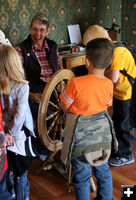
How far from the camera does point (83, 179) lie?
1.58m

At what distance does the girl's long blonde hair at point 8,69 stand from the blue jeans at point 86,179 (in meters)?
0.59

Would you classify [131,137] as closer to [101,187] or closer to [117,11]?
A: [101,187]

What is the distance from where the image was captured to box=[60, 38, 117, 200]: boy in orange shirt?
4.62ft

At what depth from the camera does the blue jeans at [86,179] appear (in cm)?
156

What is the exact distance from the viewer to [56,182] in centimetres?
212

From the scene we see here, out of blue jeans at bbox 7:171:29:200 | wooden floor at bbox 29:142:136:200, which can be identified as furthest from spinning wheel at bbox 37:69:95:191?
blue jeans at bbox 7:171:29:200

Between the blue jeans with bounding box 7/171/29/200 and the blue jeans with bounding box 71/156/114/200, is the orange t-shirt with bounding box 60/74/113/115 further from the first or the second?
the blue jeans with bounding box 7/171/29/200

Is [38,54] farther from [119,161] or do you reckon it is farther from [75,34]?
[75,34]

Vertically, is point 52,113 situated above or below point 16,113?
below

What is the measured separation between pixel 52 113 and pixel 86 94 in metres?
0.50

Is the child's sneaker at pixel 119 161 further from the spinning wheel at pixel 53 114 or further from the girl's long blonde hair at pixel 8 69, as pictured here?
the girl's long blonde hair at pixel 8 69

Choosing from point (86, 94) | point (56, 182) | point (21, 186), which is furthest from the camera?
point (56, 182)

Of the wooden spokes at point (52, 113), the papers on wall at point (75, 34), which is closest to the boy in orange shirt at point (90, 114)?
the wooden spokes at point (52, 113)

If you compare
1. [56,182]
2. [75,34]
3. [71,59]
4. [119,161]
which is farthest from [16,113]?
[75,34]
